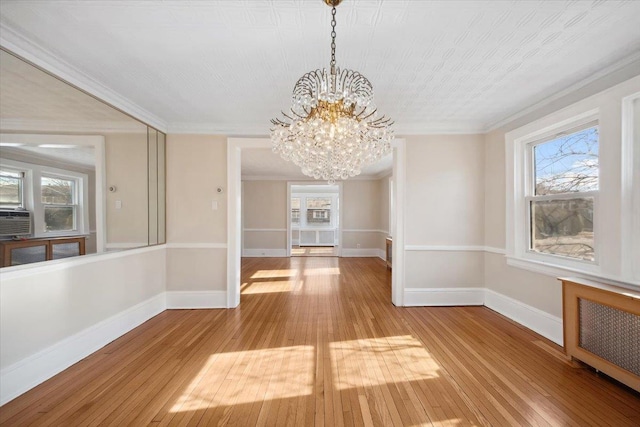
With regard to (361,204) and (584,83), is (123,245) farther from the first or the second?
(361,204)

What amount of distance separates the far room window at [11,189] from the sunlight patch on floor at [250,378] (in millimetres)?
1757

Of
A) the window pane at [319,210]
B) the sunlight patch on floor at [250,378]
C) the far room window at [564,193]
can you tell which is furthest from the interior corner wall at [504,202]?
the window pane at [319,210]

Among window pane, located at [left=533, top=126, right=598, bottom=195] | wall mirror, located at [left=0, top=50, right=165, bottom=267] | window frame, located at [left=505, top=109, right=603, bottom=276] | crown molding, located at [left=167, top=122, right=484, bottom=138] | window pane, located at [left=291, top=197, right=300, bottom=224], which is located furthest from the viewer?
window pane, located at [left=291, top=197, right=300, bottom=224]

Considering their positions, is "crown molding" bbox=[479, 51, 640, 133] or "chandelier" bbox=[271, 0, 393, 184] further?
"crown molding" bbox=[479, 51, 640, 133]

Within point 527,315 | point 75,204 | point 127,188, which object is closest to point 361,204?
point 527,315

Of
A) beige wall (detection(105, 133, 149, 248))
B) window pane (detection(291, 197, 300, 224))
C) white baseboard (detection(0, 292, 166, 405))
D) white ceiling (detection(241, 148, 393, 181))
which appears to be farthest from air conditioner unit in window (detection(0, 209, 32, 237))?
window pane (detection(291, 197, 300, 224))

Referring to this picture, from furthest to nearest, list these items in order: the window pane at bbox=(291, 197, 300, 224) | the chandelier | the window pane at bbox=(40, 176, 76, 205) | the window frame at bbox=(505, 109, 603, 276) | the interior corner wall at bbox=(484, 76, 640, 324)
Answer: the window pane at bbox=(291, 197, 300, 224) < the window frame at bbox=(505, 109, 603, 276) < the interior corner wall at bbox=(484, 76, 640, 324) < the window pane at bbox=(40, 176, 76, 205) < the chandelier

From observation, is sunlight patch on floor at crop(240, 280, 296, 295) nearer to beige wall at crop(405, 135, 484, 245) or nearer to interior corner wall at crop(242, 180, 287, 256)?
beige wall at crop(405, 135, 484, 245)

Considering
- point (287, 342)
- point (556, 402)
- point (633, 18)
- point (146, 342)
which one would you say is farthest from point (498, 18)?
point (146, 342)

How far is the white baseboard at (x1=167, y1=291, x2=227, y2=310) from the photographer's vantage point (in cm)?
376

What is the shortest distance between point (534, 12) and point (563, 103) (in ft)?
4.85

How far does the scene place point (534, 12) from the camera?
167cm

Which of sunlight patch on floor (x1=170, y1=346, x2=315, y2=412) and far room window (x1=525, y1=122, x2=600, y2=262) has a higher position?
far room window (x1=525, y1=122, x2=600, y2=262)

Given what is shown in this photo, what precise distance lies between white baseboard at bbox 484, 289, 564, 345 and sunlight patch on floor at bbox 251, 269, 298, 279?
356cm
